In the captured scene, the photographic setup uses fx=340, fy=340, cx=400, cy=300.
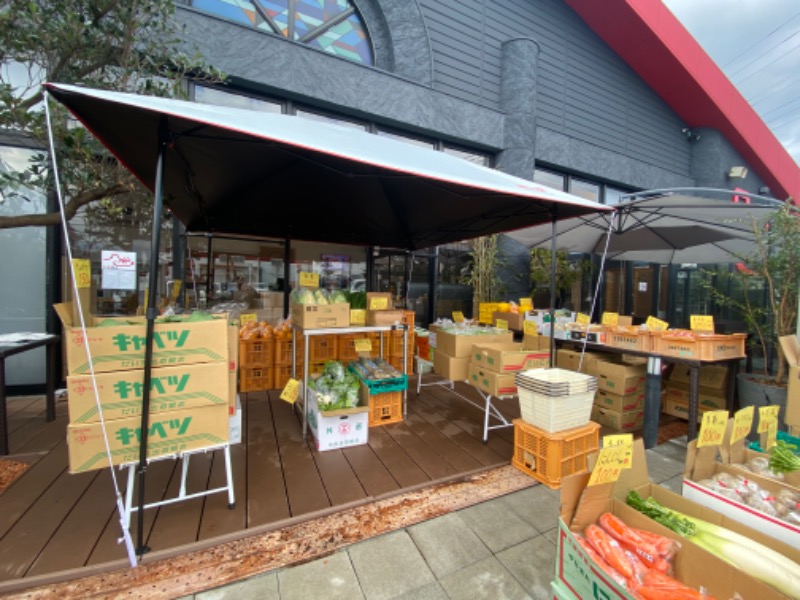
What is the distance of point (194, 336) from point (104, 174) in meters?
2.07

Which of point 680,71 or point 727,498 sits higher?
point 680,71

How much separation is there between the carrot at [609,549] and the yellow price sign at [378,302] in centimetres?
256

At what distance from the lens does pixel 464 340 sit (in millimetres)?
3389

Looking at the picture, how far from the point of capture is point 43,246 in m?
3.90

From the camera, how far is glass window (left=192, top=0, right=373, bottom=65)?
4715mm

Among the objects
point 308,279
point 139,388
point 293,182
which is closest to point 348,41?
point 293,182

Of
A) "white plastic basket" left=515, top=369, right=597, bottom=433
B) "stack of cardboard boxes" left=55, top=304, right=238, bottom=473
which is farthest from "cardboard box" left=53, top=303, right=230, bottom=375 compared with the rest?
"white plastic basket" left=515, top=369, right=597, bottom=433

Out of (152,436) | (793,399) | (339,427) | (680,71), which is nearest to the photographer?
(152,436)

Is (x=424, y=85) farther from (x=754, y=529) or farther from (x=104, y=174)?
(x=754, y=529)

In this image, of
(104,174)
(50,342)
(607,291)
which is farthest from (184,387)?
(607,291)

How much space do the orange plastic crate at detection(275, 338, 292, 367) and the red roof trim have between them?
8657mm

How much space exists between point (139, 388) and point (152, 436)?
0.86 feet

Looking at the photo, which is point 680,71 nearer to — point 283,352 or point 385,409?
point 385,409

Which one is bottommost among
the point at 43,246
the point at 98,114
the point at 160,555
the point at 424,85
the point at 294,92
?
the point at 160,555
